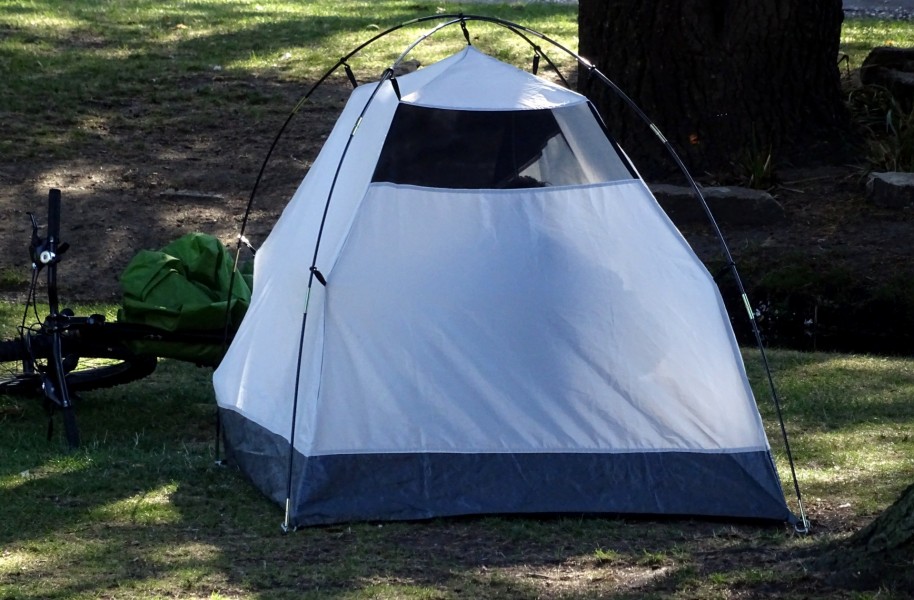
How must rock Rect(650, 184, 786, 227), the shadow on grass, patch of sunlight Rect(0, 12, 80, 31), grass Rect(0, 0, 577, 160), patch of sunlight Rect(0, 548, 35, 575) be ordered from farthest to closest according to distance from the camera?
patch of sunlight Rect(0, 12, 80, 31) → grass Rect(0, 0, 577, 160) → rock Rect(650, 184, 786, 227) → patch of sunlight Rect(0, 548, 35, 575) → the shadow on grass

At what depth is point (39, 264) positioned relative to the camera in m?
5.94

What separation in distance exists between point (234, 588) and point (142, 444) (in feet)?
7.05

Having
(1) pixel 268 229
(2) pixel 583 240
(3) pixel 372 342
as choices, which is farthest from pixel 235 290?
(1) pixel 268 229

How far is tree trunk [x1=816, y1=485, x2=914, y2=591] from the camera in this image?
3936 mm

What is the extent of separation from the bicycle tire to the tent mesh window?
1888 mm

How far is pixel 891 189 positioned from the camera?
1052 centimetres

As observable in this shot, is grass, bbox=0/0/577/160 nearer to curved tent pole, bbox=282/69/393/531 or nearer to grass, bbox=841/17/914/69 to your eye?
grass, bbox=841/17/914/69

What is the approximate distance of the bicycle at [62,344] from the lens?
5926mm

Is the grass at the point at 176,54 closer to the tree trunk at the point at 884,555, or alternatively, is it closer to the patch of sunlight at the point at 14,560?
the patch of sunlight at the point at 14,560

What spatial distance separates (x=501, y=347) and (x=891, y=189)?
6.58 metres

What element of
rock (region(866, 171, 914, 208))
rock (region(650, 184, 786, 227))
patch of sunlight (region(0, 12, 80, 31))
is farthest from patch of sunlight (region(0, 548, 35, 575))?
patch of sunlight (region(0, 12, 80, 31))

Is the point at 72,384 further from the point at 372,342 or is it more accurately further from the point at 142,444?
the point at 372,342

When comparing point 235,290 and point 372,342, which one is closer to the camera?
point 372,342

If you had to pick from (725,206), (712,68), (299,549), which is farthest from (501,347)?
(712,68)
